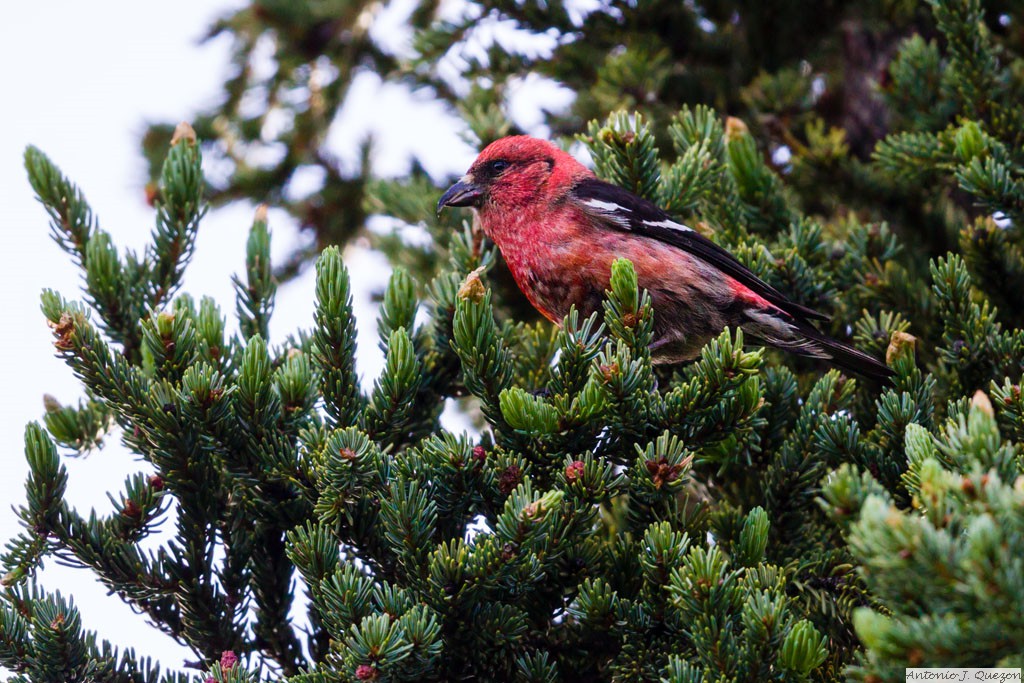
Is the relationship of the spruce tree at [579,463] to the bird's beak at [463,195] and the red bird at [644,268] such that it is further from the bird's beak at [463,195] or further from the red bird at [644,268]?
the bird's beak at [463,195]

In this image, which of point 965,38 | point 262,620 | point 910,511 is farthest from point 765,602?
point 965,38

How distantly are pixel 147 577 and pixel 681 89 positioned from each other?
332 cm

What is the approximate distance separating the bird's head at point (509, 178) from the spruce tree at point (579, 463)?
42cm

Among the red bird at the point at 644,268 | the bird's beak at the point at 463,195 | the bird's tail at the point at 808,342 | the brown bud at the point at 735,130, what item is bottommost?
the bird's tail at the point at 808,342

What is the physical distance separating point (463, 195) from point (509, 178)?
8.0 inches

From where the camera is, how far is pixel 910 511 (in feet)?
7.98

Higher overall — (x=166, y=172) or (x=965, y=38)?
(x=965, y=38)

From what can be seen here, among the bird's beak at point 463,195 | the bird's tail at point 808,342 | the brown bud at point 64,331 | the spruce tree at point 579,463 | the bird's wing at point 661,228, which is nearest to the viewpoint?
the spruce tree at point 579,463

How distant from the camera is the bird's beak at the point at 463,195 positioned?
375 cm

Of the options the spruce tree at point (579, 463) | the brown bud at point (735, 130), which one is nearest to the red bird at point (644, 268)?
the spruce tree at point (579, 463)

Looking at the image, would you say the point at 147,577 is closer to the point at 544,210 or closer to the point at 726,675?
the point at 726,675

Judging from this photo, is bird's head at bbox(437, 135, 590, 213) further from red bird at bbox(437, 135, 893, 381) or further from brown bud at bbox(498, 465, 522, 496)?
brown bud at bbox(498, 465, 522, 496)

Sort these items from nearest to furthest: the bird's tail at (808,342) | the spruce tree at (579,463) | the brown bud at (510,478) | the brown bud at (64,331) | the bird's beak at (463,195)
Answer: the spruce tree at (579,463) → the brown bud at (510,478) → the brown bud at (64,331) → the bird's tail at (808,342) → the bird's beak at (463,195)

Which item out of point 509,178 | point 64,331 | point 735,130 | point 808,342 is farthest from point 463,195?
point 64,331
